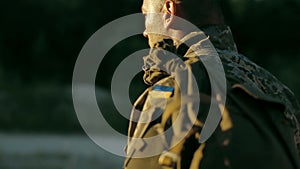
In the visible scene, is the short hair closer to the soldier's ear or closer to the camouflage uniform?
the soldier's ear

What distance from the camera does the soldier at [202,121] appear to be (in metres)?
2.05

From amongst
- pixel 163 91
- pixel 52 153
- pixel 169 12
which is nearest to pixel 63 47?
pixel 52 153

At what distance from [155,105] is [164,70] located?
5.4 inches

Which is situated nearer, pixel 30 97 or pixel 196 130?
pixel 196 130

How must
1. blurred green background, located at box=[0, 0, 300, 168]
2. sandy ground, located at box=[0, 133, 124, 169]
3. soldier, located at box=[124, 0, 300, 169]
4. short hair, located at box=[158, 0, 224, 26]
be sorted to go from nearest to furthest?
soldier, located at box=[124, 0, 300, 169] < short hair, located at box=[158, 0, 224, 26] < sandy ground, located at box=[0, 133, 124, 169] < blurred green background, located at box=[0, 0, 300, 168]

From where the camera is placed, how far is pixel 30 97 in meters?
16.9

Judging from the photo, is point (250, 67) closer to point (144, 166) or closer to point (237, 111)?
point (237, 111)

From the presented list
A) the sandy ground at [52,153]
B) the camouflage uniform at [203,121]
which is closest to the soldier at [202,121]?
the camouflage uniform at [203,121]

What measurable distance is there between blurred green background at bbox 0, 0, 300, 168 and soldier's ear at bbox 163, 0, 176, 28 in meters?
10.2

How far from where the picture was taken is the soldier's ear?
2332 millimetres

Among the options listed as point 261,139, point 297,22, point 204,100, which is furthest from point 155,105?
point 297,22

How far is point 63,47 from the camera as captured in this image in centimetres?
1906

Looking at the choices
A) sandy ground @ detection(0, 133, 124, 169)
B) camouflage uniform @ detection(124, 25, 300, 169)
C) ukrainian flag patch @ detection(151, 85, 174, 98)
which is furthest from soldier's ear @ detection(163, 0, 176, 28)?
sandy ground @ detection(0, 133, 124, 169)

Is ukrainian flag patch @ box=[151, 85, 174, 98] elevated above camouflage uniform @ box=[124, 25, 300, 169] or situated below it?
above
